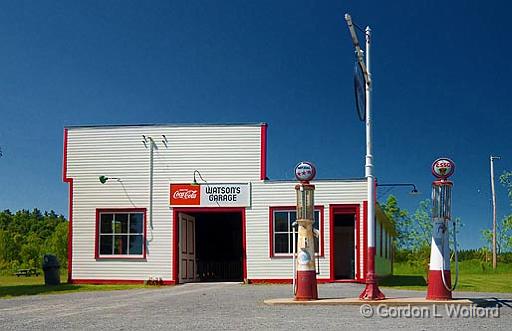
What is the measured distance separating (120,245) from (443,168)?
1328cm

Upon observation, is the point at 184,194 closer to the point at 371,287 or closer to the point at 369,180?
the point at 369,180

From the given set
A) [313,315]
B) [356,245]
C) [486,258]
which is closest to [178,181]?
[356,245]

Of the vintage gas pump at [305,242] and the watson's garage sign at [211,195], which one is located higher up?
the watson's garage sign at [211,195]

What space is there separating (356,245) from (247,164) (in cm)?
434

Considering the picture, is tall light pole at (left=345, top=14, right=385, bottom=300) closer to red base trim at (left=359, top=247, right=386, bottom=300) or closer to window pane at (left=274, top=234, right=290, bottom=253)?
red base trim at (left=359, top=247, right=386, bottom=300)

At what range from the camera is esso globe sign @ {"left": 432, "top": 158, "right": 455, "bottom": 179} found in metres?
14.5

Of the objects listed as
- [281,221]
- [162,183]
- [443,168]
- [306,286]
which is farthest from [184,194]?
[443,168]

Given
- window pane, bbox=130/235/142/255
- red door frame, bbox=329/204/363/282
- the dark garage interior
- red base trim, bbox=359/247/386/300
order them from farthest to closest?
the dark garage interior < window pane, bbox=130/235/142/255 < red door frame, bbox=329/204/363/282 < red base trim, bbox=359/247/386/300

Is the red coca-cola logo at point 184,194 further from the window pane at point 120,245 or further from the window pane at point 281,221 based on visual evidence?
the window pane at point 281,221

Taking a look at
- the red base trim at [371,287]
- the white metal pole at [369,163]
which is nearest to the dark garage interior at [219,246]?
the white metal pole at [369,163]

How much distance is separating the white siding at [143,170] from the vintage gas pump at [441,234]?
10.4 m

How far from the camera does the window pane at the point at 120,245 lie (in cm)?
2469

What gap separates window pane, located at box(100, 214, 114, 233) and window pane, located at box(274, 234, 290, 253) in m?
5.50

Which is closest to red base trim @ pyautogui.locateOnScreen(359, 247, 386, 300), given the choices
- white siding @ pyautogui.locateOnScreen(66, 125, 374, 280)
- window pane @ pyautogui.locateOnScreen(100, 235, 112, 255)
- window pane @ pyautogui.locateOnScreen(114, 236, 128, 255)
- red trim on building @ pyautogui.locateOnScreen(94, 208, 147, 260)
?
white siding @ pyautogui.locateOnScreen(66, 125, 374, 280)
